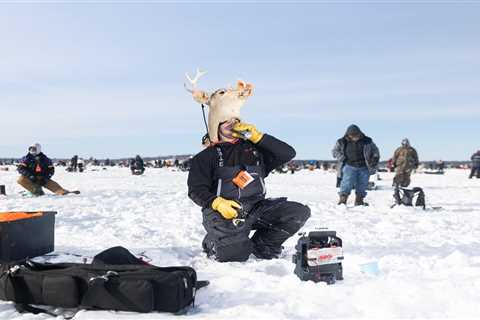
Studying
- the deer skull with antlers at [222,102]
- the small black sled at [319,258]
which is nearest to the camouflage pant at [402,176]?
the deer skull with antlers at [222,102]

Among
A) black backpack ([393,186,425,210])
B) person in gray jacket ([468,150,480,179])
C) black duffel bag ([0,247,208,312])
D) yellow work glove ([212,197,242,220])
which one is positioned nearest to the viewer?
black duffel bag ([0,247,208,312])

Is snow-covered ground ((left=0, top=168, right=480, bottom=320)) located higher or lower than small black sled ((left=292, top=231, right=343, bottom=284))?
lower

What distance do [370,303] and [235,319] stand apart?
804 mm

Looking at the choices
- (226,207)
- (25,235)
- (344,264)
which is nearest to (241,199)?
(226,207)

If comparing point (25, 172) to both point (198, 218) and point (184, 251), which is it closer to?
point (198, 218)

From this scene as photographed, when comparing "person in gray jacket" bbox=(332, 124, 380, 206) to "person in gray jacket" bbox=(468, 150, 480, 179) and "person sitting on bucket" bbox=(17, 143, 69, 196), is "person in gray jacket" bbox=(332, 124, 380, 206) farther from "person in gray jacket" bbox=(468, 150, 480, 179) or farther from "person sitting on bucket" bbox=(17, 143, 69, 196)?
"person in gray jacket" bbox=(468, 150, 480, 179)

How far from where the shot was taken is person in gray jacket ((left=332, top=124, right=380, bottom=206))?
9.40m

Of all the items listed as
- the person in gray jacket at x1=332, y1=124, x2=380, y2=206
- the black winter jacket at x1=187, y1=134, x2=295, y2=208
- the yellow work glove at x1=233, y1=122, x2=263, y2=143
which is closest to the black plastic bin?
the black winter jacket at x1=187, y1=134, x2=295, y2=208

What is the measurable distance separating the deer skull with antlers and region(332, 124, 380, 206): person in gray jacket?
5.12 m

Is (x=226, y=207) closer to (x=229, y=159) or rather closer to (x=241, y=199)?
(x=241, y=199)

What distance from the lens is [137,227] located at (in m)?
6.05

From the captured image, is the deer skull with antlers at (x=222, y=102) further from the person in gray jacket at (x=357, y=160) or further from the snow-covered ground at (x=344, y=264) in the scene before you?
the person in gray jacket at (x=357, y=160)

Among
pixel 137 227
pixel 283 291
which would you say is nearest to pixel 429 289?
pixel 283 291

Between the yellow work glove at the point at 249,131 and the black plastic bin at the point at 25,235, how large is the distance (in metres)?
1.89
